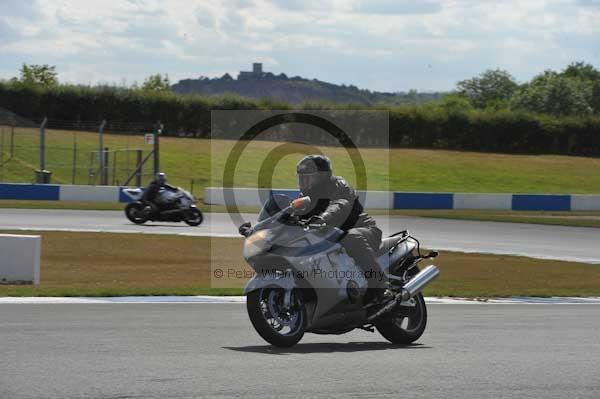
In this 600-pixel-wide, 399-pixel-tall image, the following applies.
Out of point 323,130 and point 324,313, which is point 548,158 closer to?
point 323,130

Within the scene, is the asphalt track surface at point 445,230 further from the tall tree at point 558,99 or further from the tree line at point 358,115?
the tall tree at point 558,99

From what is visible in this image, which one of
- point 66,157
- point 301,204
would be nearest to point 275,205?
point 301,204

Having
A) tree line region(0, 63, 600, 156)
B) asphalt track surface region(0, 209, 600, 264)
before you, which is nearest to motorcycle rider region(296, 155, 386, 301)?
asphalt track surface region(0, 209, 600, 264)

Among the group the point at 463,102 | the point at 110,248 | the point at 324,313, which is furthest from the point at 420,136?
the point at 463,102

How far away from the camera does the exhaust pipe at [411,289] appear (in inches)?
375

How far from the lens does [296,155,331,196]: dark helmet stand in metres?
9.01

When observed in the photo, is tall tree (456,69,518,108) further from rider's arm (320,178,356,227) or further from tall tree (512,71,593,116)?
rider's arm (320,178,356,227)

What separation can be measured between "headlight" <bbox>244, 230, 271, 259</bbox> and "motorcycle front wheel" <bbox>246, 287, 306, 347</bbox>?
1.04 ft

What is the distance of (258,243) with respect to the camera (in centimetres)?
864

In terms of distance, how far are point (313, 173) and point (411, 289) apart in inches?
63.2

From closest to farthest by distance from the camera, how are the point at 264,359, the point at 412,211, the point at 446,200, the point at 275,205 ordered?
1. the point at 264,359
2. the point at 275,205
3. the point at 412,211
4. the point at 446,200

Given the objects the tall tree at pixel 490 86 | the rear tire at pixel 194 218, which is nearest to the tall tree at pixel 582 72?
the tall tree at pixel 490 86

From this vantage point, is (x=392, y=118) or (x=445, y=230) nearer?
(x=445, y=230)

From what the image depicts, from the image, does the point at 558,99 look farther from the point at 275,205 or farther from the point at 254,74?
the point at 275,205
